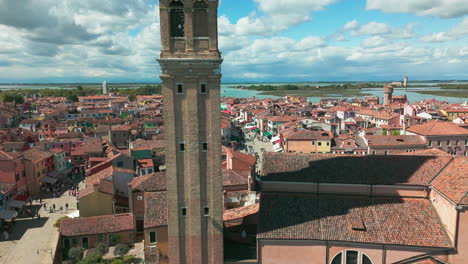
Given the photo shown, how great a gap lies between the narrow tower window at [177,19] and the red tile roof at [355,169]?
11075 mm

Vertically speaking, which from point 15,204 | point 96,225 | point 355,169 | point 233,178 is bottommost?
point 15,204

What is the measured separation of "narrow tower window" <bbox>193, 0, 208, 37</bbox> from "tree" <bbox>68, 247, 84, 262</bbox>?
22.5 metres

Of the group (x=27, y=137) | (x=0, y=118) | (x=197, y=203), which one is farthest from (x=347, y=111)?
(x=0, y=118)

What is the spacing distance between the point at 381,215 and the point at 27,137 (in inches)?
2712

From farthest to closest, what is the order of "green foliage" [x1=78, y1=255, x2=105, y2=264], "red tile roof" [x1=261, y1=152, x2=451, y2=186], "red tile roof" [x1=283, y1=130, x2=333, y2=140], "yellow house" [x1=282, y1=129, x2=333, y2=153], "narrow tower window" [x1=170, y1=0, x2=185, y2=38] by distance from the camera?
1. "red tile roof" [x1=283, y1=130, x2=333, y2=140]
2. "yellow house" [x1=282, y1=129, x2=333, y2=153]
3. "green foliage" [x1=78, y1=255, x2=105, y2=264]
4. "red tile roof" [x1=261, y1=152, x2=451, y2=186]
5. "narrow tower window" [x1=170, y1=0, x2=185, y2=38]

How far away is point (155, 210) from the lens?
28547 millimetres

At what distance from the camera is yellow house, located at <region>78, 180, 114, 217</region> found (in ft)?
119

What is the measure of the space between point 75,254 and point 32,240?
7.59m

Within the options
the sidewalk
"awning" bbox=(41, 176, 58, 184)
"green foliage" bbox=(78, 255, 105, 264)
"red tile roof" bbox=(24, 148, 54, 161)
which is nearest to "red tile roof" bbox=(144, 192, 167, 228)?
"green foliage" bbox=(78, 255, 105, 264)

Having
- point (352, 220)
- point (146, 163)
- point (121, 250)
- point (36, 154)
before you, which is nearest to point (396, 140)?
point (352, 220)

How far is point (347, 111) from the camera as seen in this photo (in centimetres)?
10962

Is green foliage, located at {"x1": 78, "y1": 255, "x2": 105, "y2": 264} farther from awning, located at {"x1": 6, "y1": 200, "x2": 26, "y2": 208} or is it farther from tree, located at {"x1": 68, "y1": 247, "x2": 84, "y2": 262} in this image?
awning, located at {"x1": 6, "y1": 200, "x2": 26, "y2": 208}

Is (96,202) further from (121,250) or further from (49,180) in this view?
(49,180)

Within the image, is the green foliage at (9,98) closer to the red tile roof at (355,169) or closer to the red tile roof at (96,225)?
the red tile roof at (96,225)
